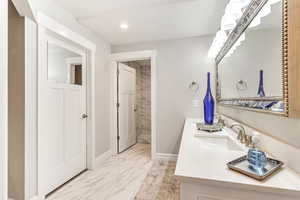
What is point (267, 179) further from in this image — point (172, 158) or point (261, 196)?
point (172, 158)

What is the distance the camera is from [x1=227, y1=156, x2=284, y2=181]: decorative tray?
2.24 feet

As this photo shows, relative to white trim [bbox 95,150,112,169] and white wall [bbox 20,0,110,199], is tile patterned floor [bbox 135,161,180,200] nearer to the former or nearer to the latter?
white trim [bbox 95,150,112,169]

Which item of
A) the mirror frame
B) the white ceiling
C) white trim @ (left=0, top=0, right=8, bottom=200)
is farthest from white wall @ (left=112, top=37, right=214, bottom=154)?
white trim @ (left=0, top=0, right=8, bottom=200)

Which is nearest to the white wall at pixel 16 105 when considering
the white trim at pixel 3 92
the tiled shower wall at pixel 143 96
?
the white trim at pixel 3 92

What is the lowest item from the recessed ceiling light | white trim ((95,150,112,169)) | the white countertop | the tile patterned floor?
the tile patterned floor

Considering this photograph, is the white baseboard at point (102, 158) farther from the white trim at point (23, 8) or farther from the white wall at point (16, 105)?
the white trim at point (23, 8)

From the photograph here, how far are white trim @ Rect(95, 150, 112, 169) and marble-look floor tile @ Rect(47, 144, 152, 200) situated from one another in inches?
2.4

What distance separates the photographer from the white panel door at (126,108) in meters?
3.43

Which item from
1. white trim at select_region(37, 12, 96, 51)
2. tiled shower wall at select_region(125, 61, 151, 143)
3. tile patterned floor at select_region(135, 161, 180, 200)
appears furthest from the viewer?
tiled shower wall at select_region(125, 61, 151, 143)

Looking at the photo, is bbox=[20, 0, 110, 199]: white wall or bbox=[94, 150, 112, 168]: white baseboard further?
bbox=[94, 150, 112, 168]: white baseboard

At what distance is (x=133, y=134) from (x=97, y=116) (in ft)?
5.07

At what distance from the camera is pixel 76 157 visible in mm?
2381

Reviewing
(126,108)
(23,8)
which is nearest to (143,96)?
(126,108)

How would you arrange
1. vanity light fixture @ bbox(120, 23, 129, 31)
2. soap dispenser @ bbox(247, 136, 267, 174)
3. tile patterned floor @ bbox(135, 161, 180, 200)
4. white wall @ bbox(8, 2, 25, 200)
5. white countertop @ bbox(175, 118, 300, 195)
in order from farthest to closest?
vanity light fixture @ bbox(120, 23, 129, 31) < tile patterned floor @ bbox(135, 161, 180, 200) < white wall @ bbox(8, 2, 25, 200) < soap dispenser @ bbox(247, 136, 267, 174) < white countertop @ bbox(175, 118, 300, 195)
